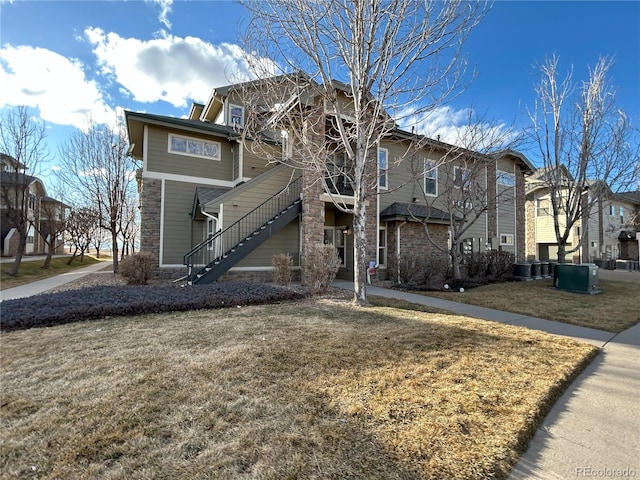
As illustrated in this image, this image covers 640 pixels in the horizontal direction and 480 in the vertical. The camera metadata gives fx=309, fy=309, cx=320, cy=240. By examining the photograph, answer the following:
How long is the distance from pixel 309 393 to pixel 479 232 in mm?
17171

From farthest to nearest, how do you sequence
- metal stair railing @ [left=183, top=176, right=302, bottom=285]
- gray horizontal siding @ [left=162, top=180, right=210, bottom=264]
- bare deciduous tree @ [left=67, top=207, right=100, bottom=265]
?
bare deciduous tree @ [left=67, top=207, right=100, bottom=265] → gray horizontal siding @ [left=162, top=180, right=210, bottom=264] → metal stair railing @ [left=183, top=176, right=302, bottom=285]

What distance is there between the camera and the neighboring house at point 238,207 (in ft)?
36.3

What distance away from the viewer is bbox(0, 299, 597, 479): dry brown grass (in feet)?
7.11

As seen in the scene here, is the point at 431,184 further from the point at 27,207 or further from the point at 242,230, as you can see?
the point at 27,207

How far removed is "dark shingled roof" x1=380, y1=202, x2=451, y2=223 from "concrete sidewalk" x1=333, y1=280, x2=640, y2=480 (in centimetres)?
881

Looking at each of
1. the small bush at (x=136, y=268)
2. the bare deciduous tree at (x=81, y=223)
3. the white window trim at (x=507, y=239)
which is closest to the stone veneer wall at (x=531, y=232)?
→ the white window trim at (x=507, y=239)

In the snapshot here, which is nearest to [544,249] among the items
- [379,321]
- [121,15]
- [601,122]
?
[601,122]

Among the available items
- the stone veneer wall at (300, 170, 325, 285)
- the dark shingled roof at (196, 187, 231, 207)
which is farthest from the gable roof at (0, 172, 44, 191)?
the stone veneer wall at (300, 170, 325, 285)

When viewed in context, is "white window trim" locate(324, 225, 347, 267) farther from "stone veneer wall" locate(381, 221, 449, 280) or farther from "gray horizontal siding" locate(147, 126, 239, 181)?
"gray horizontal siding" locate(147, 126, 239, 181)

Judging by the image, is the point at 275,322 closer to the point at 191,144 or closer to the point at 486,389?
the point at 486,389

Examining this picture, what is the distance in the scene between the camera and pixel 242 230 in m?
11.2

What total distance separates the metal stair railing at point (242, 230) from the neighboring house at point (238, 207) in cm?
4

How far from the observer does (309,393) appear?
3113 mm

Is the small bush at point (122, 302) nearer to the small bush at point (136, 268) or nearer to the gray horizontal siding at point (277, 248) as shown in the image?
the small bush at point (136, 268)
